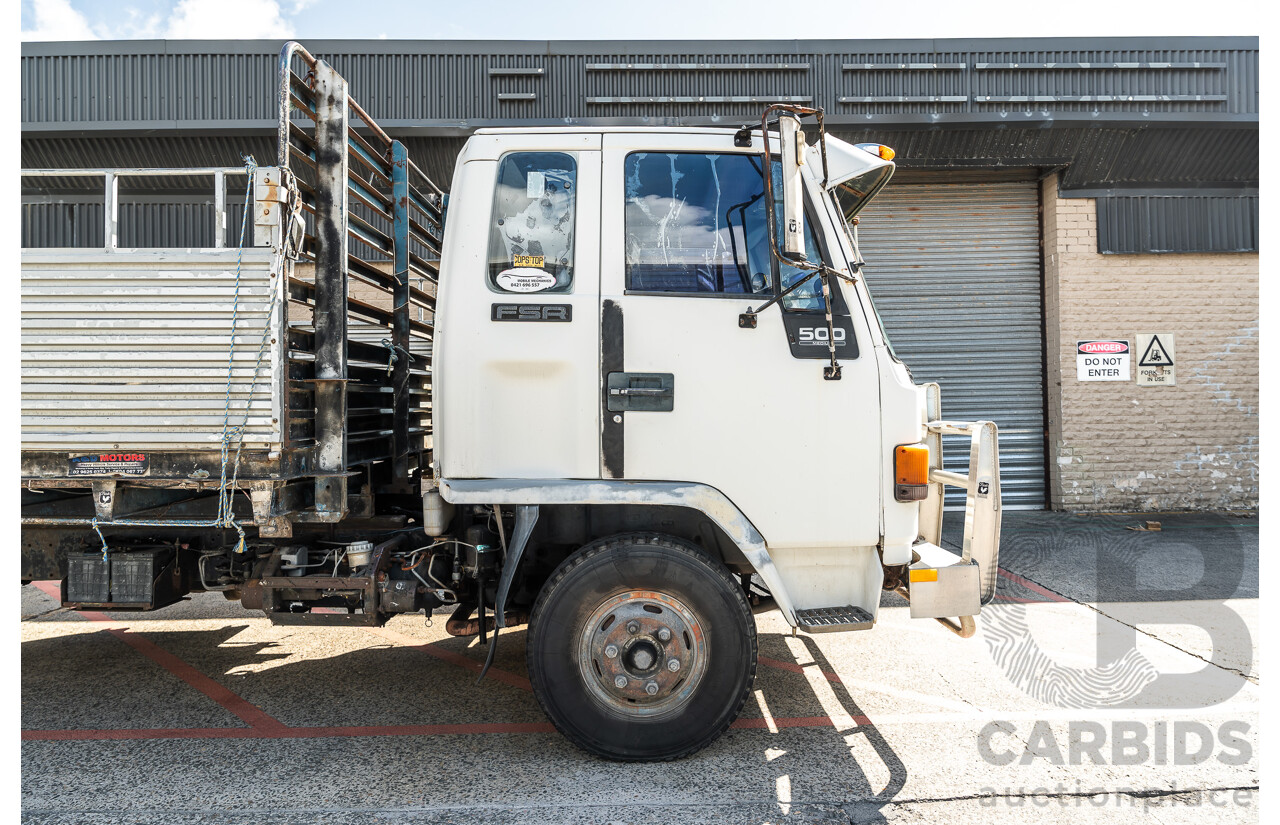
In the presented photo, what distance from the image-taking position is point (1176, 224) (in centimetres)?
881

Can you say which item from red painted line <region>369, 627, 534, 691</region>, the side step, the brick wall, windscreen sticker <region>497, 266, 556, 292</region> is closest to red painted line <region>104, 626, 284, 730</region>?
red painted line <region>369, 627, 534, 691</region>

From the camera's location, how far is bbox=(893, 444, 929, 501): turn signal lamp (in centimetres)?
325

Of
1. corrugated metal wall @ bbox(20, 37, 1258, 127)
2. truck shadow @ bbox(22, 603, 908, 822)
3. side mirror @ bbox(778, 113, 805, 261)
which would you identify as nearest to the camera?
side mirror @ bbox(778, 113, 805, 261)

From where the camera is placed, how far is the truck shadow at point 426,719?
3.10 meters

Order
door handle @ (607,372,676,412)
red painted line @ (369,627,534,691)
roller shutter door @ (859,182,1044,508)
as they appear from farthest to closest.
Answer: roller shutter door @ (859,182,1044,508), red painted line @ (369,627,534,691), door handle @ (607,372,676,412)

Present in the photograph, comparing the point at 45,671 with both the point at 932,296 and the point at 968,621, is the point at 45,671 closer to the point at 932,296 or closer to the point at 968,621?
the point at 968,621

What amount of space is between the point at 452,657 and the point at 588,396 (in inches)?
98.6

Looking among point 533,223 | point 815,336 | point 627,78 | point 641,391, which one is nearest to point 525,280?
point 533,223

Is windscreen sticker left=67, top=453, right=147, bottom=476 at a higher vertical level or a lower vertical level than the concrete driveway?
higher

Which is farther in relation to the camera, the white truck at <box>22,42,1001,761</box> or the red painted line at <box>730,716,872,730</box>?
the red painted line at <box>730,716,872,730</box>

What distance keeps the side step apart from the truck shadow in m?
0.68

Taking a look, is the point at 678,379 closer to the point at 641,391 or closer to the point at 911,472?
the point at 641,391

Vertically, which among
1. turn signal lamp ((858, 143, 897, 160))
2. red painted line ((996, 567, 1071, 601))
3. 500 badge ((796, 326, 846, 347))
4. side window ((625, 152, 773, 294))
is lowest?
red painted line ((996, 567, 1071, 601))

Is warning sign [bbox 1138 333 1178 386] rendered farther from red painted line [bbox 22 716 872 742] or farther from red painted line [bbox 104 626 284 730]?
red painted line [bbox 104 626 284 730]
